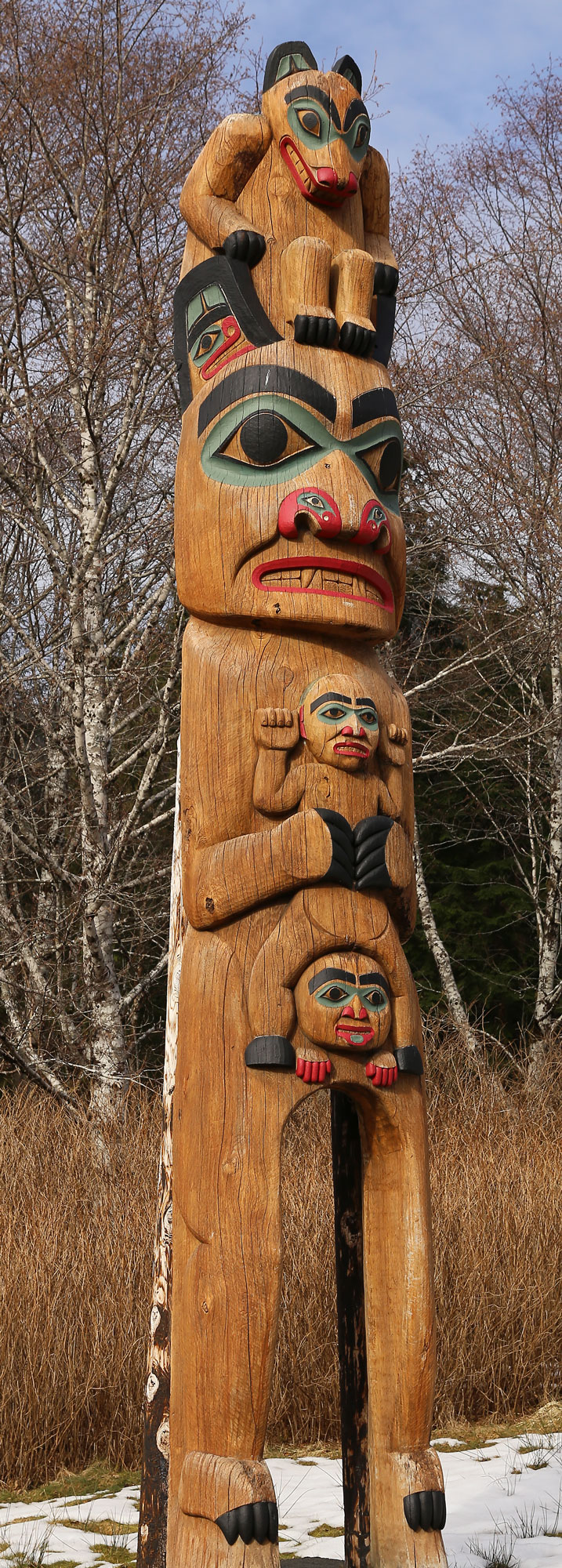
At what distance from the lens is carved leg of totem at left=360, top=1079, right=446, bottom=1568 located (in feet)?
8.93

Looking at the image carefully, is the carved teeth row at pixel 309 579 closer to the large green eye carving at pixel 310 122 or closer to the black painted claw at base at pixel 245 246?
the black painted claw at base at pixel 245 246

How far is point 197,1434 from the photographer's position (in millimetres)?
2629

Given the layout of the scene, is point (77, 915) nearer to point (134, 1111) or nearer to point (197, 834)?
point (134, 1111)

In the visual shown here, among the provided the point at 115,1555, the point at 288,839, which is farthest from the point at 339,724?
the point at 115,1555

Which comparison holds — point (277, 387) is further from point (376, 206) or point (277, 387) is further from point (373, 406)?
point (376, 206)

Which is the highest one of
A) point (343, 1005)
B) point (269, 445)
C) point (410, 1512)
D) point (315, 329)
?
point (315, 329)

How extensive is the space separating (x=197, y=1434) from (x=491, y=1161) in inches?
185

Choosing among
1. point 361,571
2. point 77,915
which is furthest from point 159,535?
point 361,571

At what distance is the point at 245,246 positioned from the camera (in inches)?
130

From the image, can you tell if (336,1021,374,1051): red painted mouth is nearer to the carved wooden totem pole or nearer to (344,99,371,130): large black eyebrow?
the carved wooden totem pole

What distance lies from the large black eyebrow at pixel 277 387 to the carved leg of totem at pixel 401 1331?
169 centimetres

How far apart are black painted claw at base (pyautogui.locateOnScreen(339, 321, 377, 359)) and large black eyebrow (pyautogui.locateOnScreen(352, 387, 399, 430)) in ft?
0.39

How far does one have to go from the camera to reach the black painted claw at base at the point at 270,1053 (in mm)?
2709

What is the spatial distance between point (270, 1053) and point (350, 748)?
74cm
